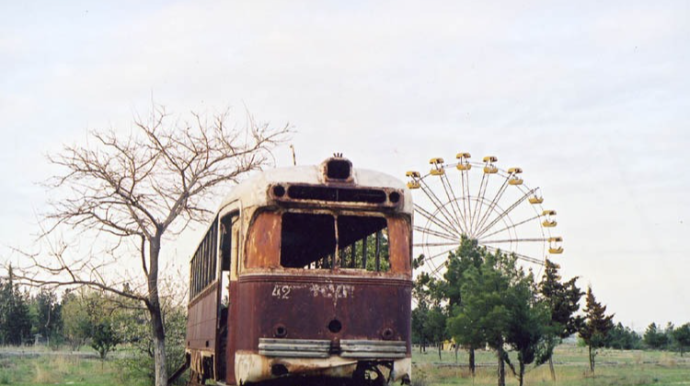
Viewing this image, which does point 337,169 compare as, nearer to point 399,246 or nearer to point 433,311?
point 399,246

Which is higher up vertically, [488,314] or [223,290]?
[223,290]

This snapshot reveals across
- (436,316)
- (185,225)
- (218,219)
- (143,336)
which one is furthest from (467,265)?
(218,219)

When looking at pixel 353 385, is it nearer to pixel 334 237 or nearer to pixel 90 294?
pixel 334 237

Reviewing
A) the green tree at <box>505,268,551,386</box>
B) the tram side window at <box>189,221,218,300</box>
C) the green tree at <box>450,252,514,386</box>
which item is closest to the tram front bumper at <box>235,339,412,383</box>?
the tram side window at <box>189,221,218,300</box>

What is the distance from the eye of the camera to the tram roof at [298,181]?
9328 millimetres

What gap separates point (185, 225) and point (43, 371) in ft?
49.6

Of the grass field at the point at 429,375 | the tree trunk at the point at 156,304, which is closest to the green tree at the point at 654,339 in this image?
the grass field at the point at 429,375

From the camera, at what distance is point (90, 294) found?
1994cm

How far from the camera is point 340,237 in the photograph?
9578 millimetres

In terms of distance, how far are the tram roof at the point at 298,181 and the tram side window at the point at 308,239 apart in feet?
1.36

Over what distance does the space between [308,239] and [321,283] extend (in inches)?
53.7

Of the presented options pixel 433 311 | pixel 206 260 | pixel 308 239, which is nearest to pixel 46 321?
pixel 433 311

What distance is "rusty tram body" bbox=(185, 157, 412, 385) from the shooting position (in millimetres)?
8969

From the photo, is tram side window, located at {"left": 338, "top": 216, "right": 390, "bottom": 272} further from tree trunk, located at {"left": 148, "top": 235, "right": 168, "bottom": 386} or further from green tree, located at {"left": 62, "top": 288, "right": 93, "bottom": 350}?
green tree, located at {"left": 62, "top": 288, "right": 93, "bottom": 350}
